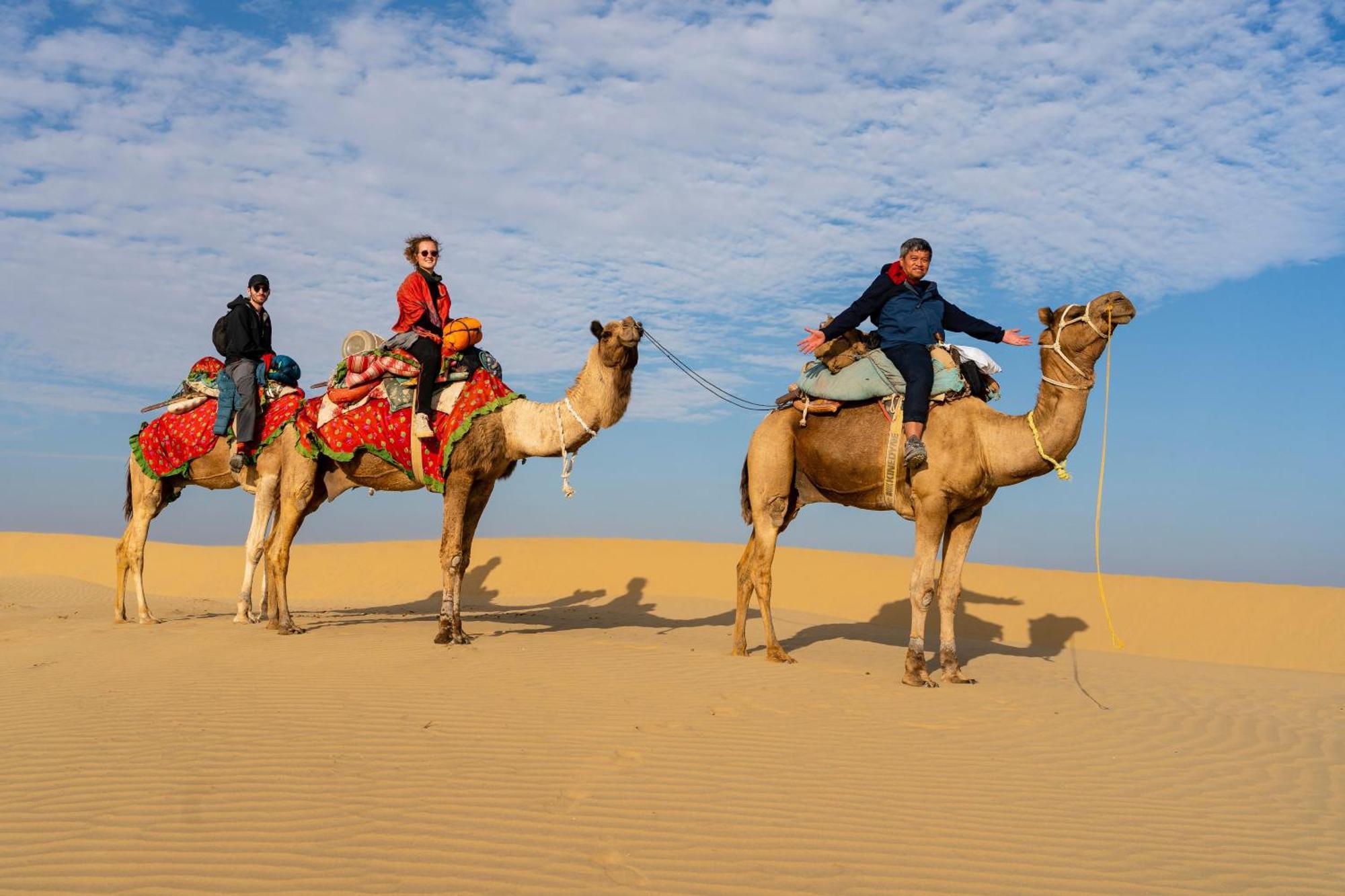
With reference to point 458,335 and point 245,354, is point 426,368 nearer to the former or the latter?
point 458,335

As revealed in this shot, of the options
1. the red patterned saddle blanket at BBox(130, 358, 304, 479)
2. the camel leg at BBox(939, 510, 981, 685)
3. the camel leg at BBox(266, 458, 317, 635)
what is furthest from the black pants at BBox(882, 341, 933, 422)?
the red patterned saddle blanket at BBox(130, 358, 304, 479)

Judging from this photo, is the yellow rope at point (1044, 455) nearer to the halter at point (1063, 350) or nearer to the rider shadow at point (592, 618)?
the halter at point (1063, 350)

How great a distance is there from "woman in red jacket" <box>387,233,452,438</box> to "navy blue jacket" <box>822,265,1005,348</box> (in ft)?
13.9

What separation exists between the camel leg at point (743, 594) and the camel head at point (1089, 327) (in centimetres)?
372

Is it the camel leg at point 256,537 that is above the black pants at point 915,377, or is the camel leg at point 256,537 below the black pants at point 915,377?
below

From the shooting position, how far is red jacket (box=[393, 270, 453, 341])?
1096 centimetres

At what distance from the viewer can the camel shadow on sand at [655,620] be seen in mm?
13734

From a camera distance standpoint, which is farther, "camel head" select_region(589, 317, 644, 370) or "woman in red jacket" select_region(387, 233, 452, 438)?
"woman in red jacket" select_region(387, 233, 452, 438)

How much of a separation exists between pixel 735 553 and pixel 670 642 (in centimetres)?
1494

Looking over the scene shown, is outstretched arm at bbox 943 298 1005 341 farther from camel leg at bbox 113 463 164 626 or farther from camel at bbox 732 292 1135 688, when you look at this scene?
camel leg at bbox 113 463 164 626

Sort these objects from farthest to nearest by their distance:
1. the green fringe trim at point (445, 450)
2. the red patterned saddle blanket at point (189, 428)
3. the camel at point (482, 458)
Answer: the red patterned saddle blanket at point (189, 428) < the green fringe trim at point (445, 450) < the camel at point (482, 458)

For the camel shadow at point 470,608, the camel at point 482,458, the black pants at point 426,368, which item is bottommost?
the camel shadow at point 470,608

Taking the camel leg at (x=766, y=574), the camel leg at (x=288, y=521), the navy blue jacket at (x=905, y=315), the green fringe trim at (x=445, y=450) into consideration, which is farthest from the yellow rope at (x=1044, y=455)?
the camel leg at (x=288, y=521)

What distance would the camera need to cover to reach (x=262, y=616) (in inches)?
569
